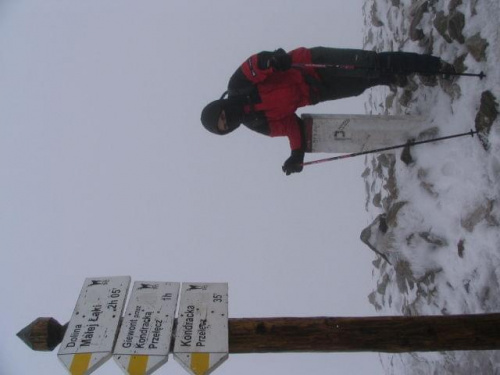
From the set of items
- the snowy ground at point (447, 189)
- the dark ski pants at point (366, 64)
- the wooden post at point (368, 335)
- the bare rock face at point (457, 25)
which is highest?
the bare rock face at point (457, 25)

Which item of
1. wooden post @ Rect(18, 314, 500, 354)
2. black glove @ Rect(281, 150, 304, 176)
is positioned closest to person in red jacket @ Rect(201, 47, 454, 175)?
black glove @ Rect(281, 150, 304, 176)

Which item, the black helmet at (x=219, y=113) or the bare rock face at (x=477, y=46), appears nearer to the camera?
the bare rock face at (x=477, y=46)

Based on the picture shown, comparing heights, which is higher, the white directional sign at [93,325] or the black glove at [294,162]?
the black glove at [294,162]

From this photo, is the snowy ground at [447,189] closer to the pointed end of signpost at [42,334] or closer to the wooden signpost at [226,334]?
the wooden signpost at [226,334]

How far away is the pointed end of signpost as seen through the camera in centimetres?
318

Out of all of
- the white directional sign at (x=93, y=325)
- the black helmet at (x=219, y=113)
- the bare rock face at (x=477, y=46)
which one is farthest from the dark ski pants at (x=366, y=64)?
the white directional sign at (x=93, y=325)

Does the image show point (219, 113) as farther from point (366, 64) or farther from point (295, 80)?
point (366, 64)

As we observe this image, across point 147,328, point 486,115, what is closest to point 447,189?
point 486,115

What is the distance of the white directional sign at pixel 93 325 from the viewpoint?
119 inches

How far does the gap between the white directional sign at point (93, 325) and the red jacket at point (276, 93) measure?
228cm

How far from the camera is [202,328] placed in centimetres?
317

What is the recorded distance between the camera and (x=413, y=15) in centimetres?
572

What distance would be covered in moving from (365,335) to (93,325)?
1837 mm

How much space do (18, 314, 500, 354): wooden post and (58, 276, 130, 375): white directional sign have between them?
22 centimetres
